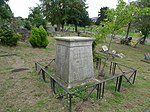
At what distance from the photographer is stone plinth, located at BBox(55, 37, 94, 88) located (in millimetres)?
3705

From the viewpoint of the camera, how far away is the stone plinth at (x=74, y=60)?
371 centimetres

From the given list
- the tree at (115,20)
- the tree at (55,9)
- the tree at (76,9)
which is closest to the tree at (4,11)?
the tree at (115,20)

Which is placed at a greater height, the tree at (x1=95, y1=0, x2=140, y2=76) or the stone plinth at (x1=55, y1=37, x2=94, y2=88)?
the tree at (x1=95, y1=0, x2=140, y2=76)

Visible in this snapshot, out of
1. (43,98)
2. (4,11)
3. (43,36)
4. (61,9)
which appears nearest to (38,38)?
(43,36)

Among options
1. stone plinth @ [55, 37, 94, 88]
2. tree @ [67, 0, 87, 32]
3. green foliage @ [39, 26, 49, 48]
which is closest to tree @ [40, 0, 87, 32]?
tree @ [67, 0, 87, 32]

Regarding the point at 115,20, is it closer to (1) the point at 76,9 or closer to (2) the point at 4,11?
(2) the point at 4,11

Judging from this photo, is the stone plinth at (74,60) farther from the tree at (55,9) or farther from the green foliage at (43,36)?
the tree at (55,9)

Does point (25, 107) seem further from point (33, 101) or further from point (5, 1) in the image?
point (5, 1)

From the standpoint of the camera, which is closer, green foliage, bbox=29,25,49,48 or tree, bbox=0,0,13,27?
green foliage, bbox=29,25,49,48

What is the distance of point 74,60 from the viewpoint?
12.4 ft

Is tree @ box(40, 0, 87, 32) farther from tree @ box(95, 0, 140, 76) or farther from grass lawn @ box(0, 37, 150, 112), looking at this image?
grass lawn @ box(0, 37, 150, 112)

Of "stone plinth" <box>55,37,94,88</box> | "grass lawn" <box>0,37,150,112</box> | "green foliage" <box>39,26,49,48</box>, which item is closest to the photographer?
"grass lawn" <box>0,37,150,112</box>

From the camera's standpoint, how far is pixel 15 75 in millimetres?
4777

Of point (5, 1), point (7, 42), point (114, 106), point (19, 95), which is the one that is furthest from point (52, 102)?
point (5, 1)
